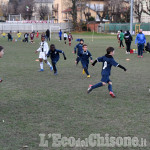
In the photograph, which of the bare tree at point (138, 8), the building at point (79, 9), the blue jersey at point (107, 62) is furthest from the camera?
the building at point (79, 9)

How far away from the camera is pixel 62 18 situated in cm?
11625

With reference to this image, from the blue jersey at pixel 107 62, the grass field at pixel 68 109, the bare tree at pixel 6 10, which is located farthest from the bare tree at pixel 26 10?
the blue jersey at pixel 107 62

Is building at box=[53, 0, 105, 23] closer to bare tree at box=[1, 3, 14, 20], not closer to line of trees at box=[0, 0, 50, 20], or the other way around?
line of trees at box=[0, 0, 50, 20]

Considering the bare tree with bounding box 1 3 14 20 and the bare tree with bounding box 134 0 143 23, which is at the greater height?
the bare tree with bounding box 1 3 14 20

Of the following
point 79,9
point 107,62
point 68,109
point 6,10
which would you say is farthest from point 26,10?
point 68,109

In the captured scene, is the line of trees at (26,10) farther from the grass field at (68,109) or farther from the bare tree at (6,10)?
→ the grass field at (68,109)

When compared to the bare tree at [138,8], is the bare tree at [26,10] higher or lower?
higher

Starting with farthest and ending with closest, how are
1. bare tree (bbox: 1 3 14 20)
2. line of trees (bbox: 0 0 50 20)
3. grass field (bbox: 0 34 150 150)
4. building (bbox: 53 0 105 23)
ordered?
bare tree (bbox: 1 3 14 20) → line of trees (bbox: 0 0 50 20) → building (bbox: 53 0 105 23) → grass field (bbox: 0 34 150 150)

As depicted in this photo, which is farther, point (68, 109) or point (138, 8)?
point (138, 8)

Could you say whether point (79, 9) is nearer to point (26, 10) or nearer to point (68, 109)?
point (26, 10)

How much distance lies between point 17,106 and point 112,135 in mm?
3480

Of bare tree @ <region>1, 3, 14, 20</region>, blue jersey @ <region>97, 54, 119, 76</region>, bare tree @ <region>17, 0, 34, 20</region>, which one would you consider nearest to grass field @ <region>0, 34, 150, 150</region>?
blue jersey @ <region>97, 54, 119, 76</region>

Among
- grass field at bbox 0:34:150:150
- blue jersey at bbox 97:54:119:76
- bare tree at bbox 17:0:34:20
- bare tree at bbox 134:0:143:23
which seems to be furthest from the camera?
bare tree at bbox 17:0:34:20

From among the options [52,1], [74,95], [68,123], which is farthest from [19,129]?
[52,1]
